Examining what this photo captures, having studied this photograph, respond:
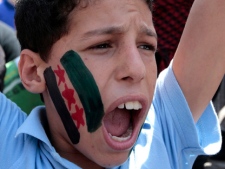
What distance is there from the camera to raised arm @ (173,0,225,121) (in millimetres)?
1828

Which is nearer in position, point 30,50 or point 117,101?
point 117,101

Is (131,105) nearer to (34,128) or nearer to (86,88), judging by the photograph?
(86,88)

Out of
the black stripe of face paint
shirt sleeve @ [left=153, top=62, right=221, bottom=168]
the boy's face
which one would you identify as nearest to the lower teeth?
the boy's face

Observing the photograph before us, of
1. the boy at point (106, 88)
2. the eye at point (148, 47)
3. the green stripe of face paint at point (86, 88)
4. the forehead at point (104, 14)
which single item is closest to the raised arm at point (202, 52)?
the boy at point (106, 88)

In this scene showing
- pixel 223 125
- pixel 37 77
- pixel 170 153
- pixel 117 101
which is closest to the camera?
pixel 117 101

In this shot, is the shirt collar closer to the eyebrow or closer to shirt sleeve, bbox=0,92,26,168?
shirt sleeve, bbox=0,92,26,168

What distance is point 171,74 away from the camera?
188 centimetres

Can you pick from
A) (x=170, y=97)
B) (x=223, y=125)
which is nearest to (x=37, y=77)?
(x=170, y=97)

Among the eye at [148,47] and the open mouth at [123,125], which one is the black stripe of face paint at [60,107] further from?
the eye at [148,47]

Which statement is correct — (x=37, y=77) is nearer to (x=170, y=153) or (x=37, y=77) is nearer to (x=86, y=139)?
(x=86, y=139)

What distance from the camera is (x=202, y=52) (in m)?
1.83

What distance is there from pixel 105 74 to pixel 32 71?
0.31m

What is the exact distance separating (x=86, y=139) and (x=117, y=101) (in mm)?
170

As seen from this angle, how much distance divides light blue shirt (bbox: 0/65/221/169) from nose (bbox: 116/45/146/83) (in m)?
0.31
